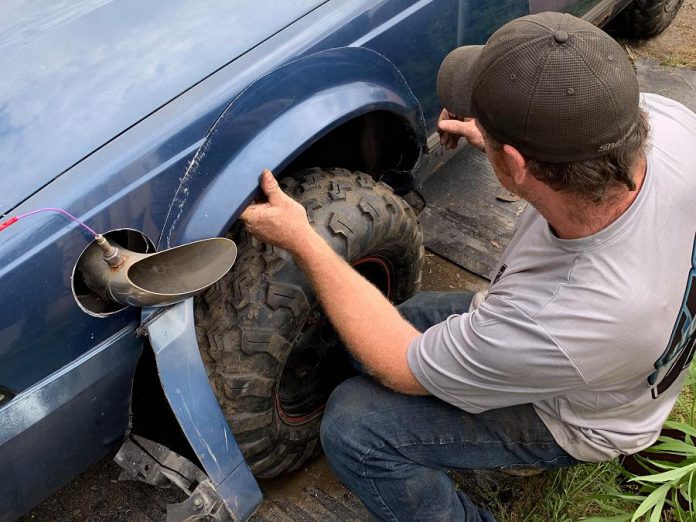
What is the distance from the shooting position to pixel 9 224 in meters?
1.45

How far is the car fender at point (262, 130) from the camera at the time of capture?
1.70 metres

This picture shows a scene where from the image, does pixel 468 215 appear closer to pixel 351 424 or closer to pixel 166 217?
pixel 351 424

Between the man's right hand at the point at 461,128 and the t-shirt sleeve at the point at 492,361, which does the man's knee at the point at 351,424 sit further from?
the man's right hand at the point at 461,128

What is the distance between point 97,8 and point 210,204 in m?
0.59

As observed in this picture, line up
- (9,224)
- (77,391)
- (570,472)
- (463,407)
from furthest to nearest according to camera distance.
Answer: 1. (570,472)
2. (463,407)
3. (77,391)
4. (9,224)

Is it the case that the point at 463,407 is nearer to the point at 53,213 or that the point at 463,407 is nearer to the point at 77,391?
the point at 77,391

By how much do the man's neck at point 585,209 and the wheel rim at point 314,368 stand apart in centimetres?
74

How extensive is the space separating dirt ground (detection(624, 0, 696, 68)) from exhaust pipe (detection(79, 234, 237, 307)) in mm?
3954

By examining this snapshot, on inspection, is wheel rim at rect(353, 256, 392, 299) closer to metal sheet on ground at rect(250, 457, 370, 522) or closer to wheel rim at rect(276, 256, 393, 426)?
wheel rim at rect(276, 256, 393, 426)

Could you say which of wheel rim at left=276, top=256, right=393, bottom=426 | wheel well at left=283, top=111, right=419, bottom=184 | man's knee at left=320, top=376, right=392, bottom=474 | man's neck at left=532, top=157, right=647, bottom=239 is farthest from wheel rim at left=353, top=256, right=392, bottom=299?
man's neck at left=532, top=157, right=647, bottom=239

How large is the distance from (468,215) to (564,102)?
1.95 meters

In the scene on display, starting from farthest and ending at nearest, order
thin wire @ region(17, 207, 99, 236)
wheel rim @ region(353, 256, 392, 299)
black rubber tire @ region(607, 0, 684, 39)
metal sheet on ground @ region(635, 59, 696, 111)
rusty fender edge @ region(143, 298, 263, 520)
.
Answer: black rubber tire @ region(607, 0, 684, 39) → metal sheet on ground @ region(635, 59, 696, 111) → wheel rim @ region(353, 256, 392, 299) → rusty fender edge @ region(143, 298, 263, 520) → thin wire @ region(17, 207, 99, 236)

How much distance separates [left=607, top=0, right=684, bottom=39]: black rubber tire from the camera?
4.53 metres

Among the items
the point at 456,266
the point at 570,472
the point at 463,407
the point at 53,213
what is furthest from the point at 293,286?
the point at 456,266
